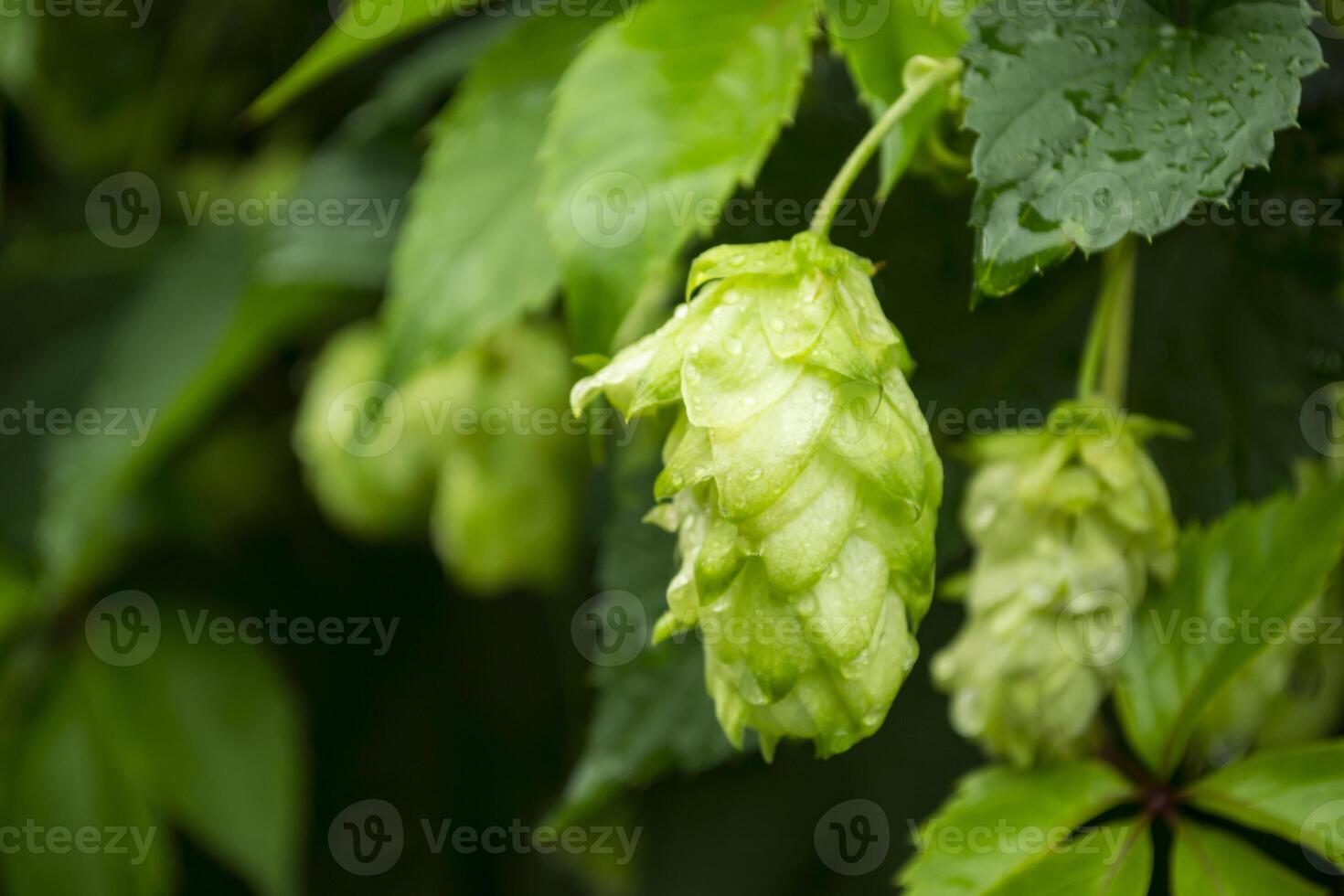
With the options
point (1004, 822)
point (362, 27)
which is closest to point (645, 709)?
point (1004, 822)

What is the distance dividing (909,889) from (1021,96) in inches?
13.1

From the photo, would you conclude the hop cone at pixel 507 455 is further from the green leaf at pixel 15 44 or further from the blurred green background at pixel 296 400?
the green leaf at pixel 15 44

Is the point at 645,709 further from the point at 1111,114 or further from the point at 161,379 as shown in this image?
the point at 161,379

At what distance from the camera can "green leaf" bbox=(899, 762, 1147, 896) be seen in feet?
1.67

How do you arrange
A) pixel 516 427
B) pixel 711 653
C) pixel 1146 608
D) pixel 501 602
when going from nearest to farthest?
pixel 711 653 < pixel 1146 608 < pixel 516 427 < pixel 501 602

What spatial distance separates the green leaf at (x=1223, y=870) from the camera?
512 mm

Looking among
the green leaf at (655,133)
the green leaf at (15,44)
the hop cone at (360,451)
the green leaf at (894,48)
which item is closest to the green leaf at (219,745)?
the hop cone at (360,451)

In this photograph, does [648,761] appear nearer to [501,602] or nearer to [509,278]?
[509,278]

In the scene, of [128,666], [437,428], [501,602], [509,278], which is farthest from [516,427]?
[128,666]

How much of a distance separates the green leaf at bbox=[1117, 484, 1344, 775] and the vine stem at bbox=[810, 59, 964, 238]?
0.82 feet

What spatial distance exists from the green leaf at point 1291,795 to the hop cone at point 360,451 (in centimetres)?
60

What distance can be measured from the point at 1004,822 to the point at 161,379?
0.78 m

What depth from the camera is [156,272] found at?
3.99 feet

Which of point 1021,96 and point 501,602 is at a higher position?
point 1021,96
